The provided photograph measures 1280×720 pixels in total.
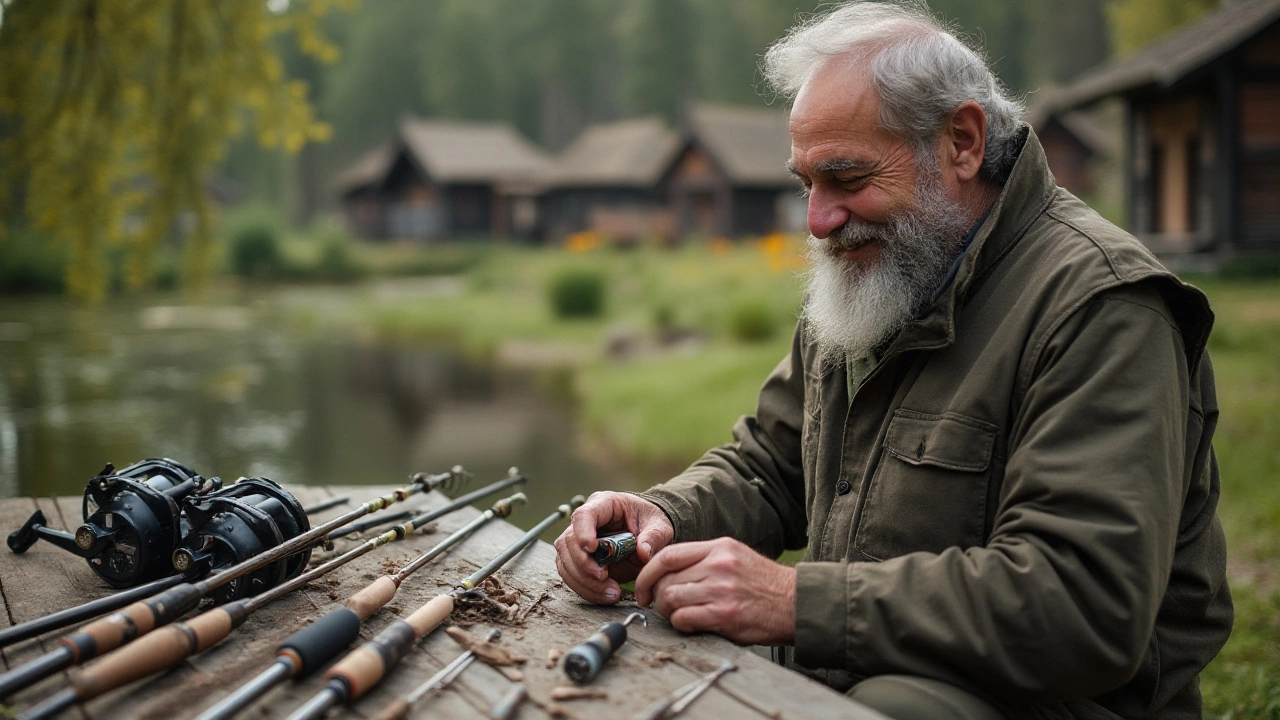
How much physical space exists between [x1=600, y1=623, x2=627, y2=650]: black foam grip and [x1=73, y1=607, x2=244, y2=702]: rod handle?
0.69m

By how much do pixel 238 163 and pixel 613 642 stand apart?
60329 mm

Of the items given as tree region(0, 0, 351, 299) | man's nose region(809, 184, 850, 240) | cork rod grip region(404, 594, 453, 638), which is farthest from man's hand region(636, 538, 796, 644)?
tree region(0, 0, 351, 299)

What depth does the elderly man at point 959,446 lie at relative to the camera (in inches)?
69.5

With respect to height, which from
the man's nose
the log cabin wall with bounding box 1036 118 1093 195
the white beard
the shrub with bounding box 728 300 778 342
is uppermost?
the man's nose

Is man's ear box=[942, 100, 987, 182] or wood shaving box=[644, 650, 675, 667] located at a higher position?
man's ear box=[942, 100, 987, 182]

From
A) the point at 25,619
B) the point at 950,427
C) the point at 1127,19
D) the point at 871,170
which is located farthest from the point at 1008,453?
the point at 1127,19

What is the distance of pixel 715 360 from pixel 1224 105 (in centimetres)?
808

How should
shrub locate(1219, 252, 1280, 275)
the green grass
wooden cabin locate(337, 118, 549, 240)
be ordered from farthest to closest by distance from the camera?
wooden cabin locate(337, 118, 549, 240) → shrub locate(1219, 252, 1280, 275) → the green grass

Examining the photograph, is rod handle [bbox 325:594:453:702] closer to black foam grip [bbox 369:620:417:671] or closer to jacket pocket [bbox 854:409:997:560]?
black foam grip [bbox 369:620:417:671]

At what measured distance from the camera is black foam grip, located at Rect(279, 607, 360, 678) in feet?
5.88

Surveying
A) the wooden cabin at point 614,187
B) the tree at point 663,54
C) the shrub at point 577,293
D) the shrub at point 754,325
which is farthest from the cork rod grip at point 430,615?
the tree at point 663,54

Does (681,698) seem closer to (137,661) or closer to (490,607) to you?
(490,607)

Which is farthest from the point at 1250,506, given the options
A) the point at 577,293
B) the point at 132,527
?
the point at 577,293

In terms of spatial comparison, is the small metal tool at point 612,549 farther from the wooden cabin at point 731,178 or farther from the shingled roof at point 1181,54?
the wooden cabin at point 731,178
